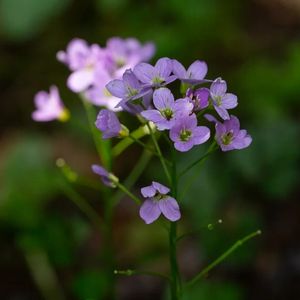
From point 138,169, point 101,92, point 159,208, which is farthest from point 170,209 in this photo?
point 138,169

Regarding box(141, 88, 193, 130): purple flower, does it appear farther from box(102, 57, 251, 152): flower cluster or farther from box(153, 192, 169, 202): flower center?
box(153, 192, 169, 202): flower center

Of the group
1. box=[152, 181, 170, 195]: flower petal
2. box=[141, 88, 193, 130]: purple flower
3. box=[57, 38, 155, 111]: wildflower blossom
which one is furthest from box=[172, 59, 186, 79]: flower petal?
box=[57, 38, 155, 111]: wildflower blossom

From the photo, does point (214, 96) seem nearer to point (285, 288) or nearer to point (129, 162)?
point (285, 288)

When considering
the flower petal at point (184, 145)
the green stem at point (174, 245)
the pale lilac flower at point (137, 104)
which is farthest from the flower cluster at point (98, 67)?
the flower petal at point (184, 145)

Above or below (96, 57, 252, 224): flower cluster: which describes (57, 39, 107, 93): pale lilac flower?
below

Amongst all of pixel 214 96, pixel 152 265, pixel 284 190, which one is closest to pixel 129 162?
pixel 152 265

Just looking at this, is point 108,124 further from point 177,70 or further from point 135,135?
point 135,135
